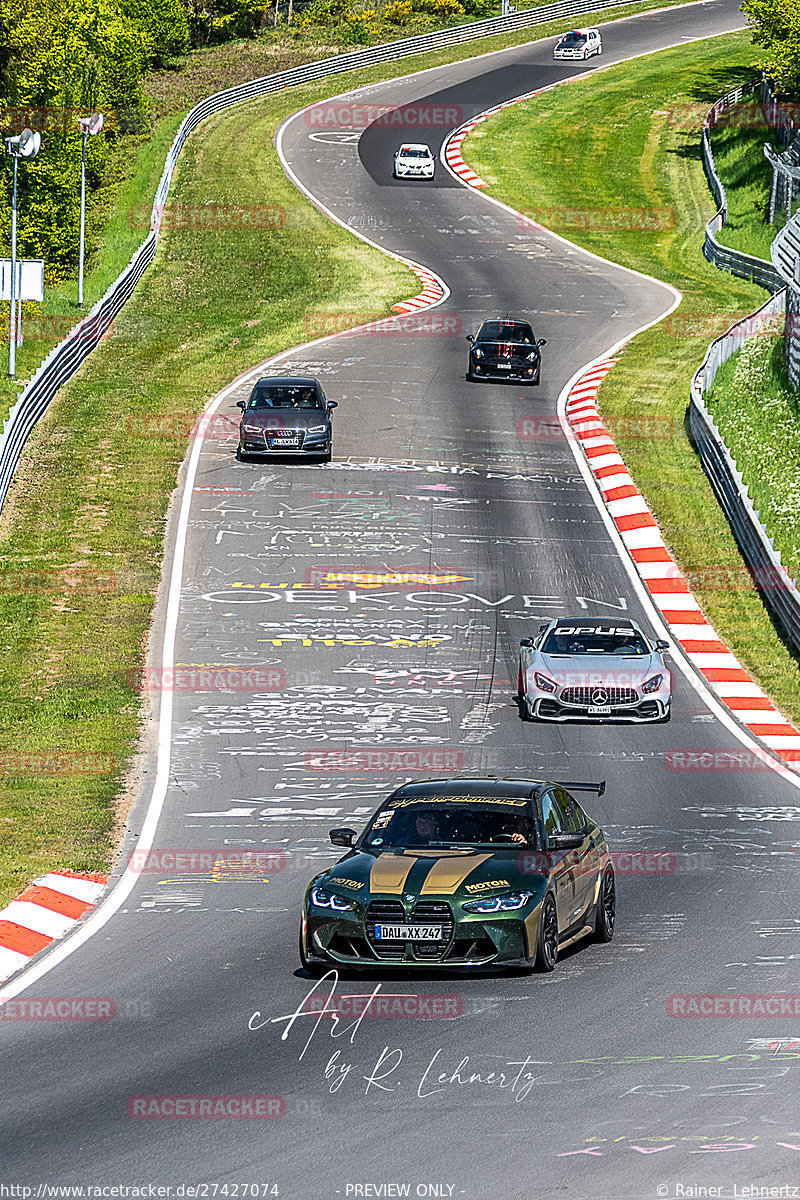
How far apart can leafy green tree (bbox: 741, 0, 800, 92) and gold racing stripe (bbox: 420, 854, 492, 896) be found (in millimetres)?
64522

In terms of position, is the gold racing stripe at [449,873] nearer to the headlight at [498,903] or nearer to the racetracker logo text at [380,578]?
the headlight at [498,903]

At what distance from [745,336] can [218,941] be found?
34495 mm

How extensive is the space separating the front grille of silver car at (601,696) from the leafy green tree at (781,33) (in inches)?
2161

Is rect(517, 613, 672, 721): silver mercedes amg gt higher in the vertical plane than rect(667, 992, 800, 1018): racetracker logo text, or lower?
lower

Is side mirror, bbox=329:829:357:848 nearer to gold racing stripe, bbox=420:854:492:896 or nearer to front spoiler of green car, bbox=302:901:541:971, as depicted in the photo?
gold racing stripe, bbox=420:854:492:896

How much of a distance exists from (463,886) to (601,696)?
10.7 m

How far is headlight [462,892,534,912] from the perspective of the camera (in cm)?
1223

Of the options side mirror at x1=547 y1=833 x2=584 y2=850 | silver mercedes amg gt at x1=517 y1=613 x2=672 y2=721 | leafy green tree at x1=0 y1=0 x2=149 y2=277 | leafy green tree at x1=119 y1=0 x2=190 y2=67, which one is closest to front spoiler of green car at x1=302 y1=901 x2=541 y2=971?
side mirror at x1=547 y1=833 x2=584 y2=850

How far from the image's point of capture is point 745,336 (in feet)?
148

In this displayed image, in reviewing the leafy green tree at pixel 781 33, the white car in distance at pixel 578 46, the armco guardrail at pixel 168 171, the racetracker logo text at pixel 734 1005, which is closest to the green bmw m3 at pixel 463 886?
the racetracker logo text at pixel 734 1005

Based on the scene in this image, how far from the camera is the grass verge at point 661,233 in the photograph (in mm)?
31031

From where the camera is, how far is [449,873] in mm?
12578

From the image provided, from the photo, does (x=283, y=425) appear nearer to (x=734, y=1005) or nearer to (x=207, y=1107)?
(x=734, y=1005)

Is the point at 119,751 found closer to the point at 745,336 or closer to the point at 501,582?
the point at 501,582
